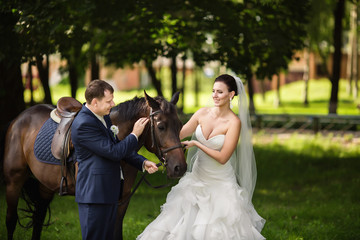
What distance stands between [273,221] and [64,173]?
12.7 ft

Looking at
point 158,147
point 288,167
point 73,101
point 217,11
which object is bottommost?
point 288,167

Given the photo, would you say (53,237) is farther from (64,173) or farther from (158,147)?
(158,147)

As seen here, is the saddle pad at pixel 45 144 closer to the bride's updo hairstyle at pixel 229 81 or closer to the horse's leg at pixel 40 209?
the horse's leg at pixel 40 209

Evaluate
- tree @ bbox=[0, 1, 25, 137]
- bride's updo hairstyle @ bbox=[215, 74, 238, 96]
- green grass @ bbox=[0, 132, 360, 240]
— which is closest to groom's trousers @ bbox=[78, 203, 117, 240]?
bride's updo hairstyle @ bbox=[215, 74, 238, 96]

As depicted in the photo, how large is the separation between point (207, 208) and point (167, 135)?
35.9 inches

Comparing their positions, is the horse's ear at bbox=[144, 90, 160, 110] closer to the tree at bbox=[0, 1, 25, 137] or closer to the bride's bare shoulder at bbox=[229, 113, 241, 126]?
the bride's bare shoulder at bbox=[229, 113, 241, 126]

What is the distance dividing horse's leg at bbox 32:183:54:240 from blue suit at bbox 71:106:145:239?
2200 millimetres

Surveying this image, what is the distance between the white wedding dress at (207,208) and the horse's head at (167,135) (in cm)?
50

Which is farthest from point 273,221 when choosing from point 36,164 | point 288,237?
point 36,164

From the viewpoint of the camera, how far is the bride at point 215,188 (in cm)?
427

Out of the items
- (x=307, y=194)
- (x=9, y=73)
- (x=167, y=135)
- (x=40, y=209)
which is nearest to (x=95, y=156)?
(x=167, y=135)

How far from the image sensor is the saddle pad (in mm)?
4836

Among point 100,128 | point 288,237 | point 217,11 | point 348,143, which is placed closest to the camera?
point 100,128

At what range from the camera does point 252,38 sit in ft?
30.3
